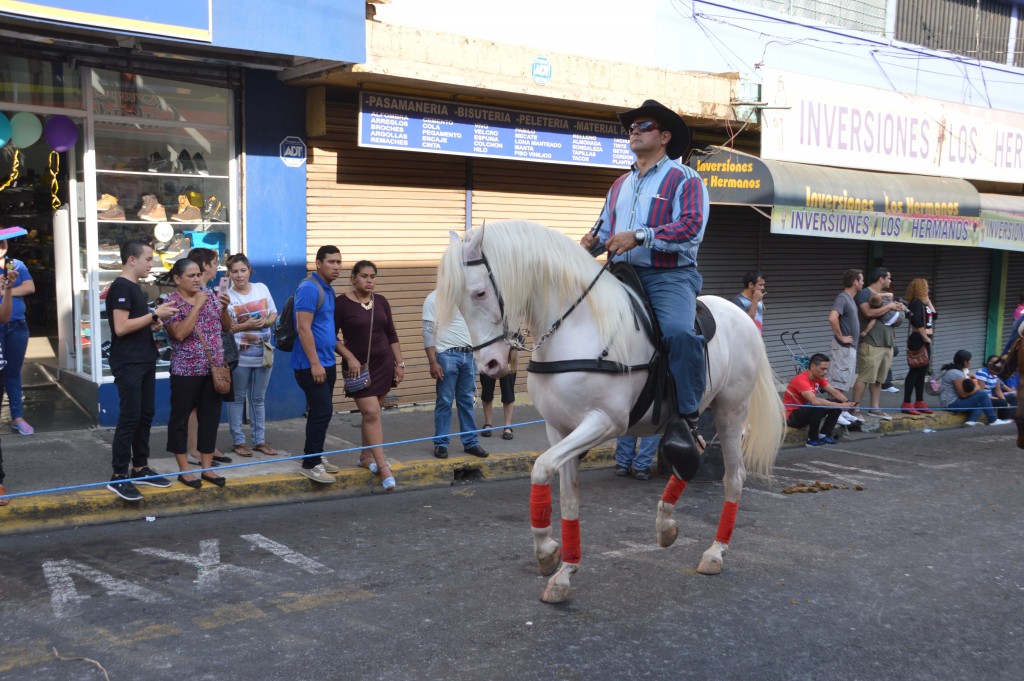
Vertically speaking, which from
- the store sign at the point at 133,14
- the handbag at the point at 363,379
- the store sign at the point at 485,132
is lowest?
the handbag at the point at 363,379

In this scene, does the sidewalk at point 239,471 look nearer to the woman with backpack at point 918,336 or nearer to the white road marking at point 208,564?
the white road marking at point 208,564

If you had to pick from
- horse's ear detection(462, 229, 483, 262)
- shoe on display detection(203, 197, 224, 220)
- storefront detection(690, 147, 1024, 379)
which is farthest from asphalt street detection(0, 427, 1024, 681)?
storefront detection(690, 147, 1024, 379)

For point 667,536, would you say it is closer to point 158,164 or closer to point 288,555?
point 288,555

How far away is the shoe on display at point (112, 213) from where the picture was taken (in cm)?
991

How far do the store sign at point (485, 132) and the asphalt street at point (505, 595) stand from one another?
4579 millimetres

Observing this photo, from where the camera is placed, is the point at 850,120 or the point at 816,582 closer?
the point at 816,582

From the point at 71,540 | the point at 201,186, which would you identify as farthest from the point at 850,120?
the point at 71,540

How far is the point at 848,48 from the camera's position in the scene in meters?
16.7

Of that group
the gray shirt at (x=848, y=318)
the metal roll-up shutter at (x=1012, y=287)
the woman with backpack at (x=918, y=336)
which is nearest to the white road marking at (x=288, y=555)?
the gray shirt at (x=848, y=318)

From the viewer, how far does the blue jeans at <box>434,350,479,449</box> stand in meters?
9.37

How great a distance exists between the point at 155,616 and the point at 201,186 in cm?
634

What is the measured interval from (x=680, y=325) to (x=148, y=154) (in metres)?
6.83

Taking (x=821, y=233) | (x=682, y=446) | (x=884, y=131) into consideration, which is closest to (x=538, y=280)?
(x=682, y=446)

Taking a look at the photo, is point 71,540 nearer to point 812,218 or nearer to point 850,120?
point 812,218
